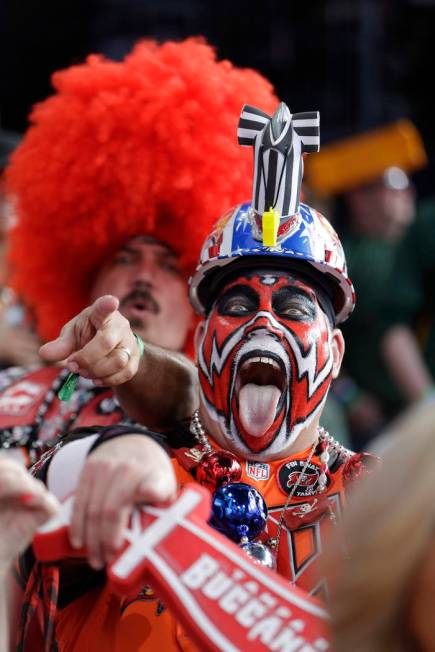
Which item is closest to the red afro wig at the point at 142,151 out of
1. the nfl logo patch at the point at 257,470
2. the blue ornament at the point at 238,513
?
the nfl logo patch at the point at 257,470

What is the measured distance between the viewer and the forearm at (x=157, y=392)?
247 centimetres

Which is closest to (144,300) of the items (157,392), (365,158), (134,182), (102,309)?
(134,182)

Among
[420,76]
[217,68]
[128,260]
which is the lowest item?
[128,260]

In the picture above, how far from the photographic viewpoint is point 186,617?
5.32 ft

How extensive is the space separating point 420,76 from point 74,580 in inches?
209

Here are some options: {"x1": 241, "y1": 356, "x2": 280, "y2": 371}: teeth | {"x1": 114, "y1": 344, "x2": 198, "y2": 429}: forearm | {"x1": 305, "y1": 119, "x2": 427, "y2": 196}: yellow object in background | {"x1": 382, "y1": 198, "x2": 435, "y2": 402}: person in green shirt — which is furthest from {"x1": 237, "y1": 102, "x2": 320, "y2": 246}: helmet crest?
{"x1": 305, "y1": 119, "x2": 427, "y2": 196}: yellow object in background

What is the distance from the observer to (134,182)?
3135 millimetres

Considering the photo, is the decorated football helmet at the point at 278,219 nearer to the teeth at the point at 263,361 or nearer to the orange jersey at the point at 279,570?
the teeth at the point at 263,361

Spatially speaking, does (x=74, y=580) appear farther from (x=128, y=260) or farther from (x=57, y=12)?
(x=57, y=12)

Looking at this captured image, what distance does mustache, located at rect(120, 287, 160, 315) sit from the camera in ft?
10.1

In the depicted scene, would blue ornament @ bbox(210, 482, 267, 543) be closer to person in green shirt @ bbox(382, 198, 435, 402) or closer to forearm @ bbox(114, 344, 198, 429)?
forearm @ bbox(114, 344, 198, 429)

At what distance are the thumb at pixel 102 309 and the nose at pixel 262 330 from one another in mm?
322

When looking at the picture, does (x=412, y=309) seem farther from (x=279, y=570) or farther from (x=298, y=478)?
(x=279, y=570)

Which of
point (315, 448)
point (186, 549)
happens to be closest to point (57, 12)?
point (315, 448)
